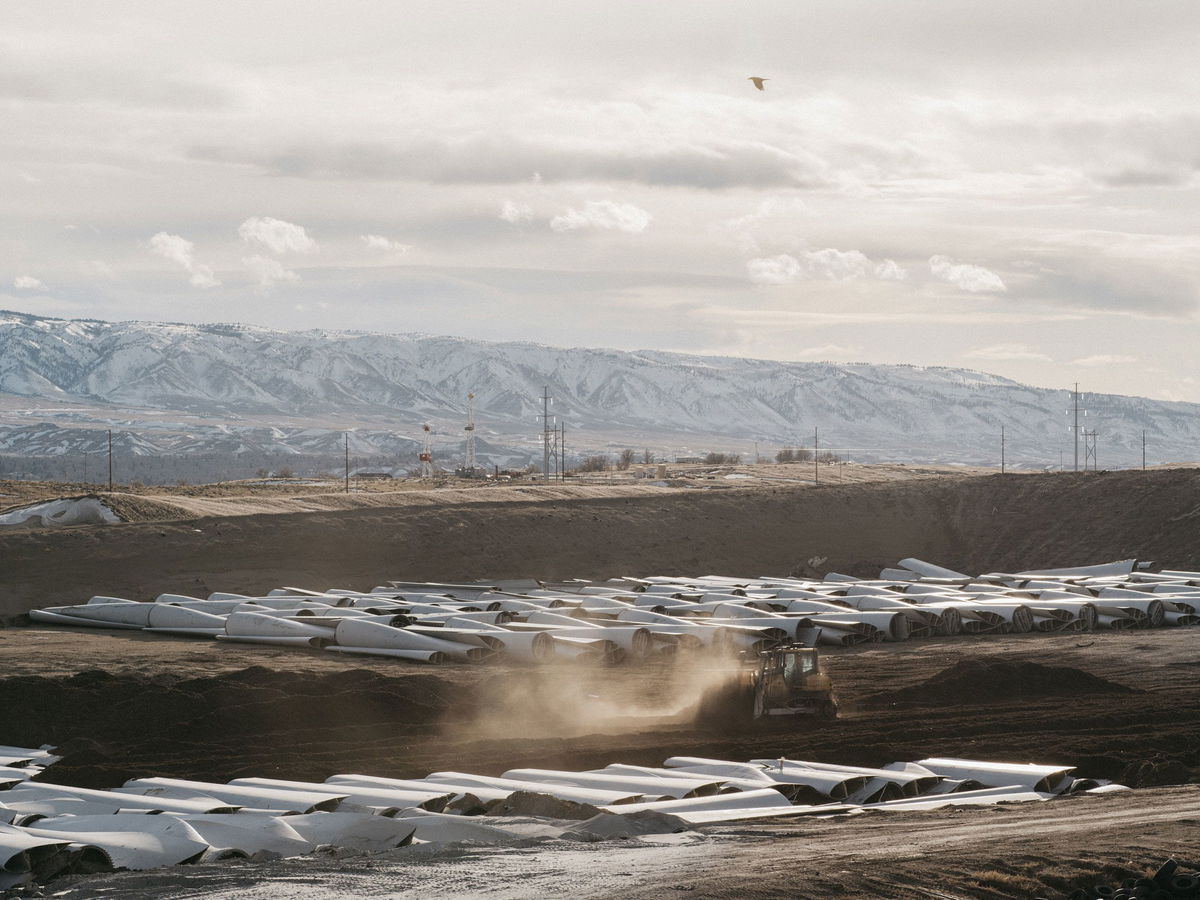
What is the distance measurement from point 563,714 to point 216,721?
19.9 feet

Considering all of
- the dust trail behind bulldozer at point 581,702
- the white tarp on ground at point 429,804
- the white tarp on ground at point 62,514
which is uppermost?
the white tarp on ground at point 62,514

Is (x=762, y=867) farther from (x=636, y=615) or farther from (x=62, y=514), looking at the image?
(x=62, y=514)

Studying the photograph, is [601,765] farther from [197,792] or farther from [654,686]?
[654,686]

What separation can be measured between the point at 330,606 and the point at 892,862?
87.4ft

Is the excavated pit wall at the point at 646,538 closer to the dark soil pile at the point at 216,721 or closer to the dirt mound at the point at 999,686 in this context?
the dark soil pile at the point at 216,721

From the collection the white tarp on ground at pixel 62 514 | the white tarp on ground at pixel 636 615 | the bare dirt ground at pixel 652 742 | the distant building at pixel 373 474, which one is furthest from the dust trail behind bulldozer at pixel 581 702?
the distant building at pixel 373 474

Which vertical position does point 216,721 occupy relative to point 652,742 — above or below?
above

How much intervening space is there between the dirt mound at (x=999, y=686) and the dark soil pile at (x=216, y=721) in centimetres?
866

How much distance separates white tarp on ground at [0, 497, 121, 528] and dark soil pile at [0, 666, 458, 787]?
3048 centimetres

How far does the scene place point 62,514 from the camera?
52062 mm

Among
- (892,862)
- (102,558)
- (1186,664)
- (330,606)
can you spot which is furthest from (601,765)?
(102,558)

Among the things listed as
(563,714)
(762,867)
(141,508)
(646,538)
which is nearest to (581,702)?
(563,714)

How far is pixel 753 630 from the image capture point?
1231 inches

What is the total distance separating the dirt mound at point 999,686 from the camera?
23.6m
